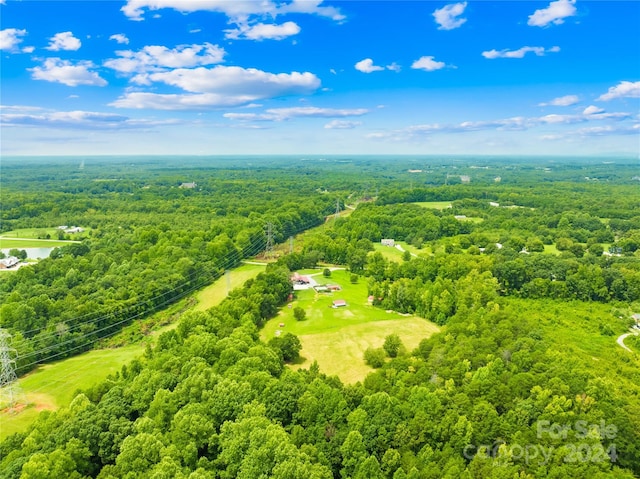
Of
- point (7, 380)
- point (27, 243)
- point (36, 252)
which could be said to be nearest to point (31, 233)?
point (27, 243)

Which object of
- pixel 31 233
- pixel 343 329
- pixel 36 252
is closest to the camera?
pixel 343 329

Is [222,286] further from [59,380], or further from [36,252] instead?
[36,252]

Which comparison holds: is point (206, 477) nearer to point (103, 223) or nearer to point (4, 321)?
point (4, 321)

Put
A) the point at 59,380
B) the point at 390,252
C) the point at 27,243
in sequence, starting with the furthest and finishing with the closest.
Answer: the point at 27,243
the point at 390,252
the point at 59,380

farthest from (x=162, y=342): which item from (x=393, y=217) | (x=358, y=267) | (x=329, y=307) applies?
(x=393, y=217)

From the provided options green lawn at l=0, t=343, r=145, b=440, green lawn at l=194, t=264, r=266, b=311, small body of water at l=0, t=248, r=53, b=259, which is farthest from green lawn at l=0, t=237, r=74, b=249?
green lawn at l=0, t=343, r=145, b=440

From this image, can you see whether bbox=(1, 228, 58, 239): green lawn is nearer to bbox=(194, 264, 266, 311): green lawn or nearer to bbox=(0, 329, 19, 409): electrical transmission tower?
bbox=(194, 264, 266, 311): green lawn

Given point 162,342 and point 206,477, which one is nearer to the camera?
point 206,477

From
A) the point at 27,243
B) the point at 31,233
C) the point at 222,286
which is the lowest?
the point at 222,286

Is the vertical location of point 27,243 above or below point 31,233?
below
